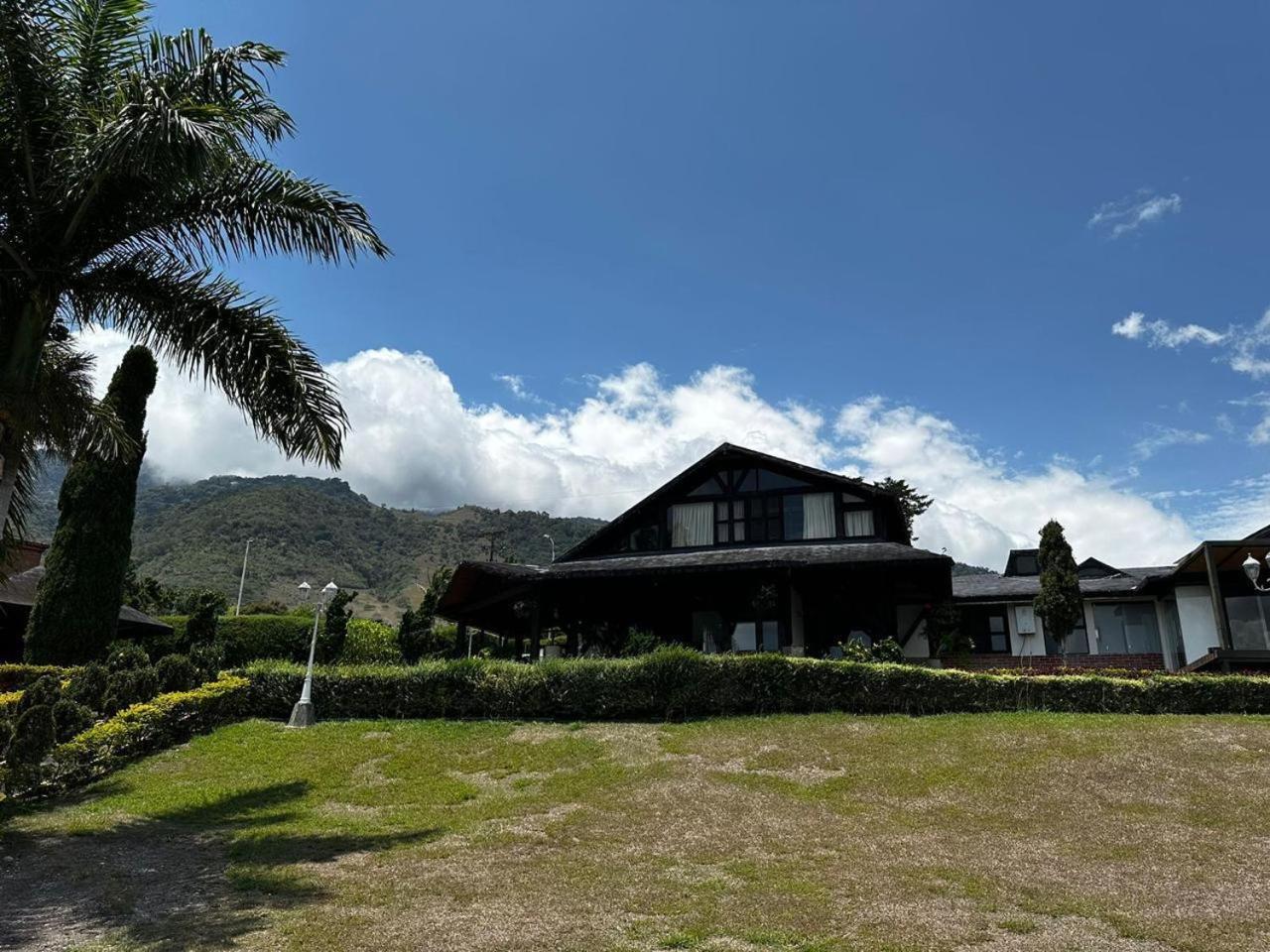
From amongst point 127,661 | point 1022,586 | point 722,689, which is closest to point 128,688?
point 127,661

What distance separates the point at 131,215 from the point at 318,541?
116520 millimetres

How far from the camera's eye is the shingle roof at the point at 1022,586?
31312 mm

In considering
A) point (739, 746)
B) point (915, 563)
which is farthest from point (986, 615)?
point (739, 746)

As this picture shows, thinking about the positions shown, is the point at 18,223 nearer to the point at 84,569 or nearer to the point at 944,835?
the point at 944,835

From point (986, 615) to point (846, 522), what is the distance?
10.1 m

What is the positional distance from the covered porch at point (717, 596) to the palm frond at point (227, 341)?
15.2 m

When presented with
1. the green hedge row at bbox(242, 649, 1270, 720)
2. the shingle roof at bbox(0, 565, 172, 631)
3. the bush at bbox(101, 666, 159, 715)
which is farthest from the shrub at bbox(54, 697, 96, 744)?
the shingle roof at bbox(0, 565, 172, 631)

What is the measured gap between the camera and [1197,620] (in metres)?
26.9

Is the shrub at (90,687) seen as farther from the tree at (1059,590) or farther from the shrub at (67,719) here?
the tree at (1059,590)

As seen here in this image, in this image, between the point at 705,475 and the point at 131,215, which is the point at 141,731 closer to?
the point at 131,215

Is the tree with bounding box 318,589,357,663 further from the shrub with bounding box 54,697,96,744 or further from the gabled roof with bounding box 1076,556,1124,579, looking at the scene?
the gabled roof with bounding box 1076,556,1124,579

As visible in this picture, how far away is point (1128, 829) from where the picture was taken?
35.3ft

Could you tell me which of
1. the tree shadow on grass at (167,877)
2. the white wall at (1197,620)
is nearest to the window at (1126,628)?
the white wall at (1197,620)

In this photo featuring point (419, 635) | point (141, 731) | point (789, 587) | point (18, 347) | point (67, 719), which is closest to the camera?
point (18, 347)
